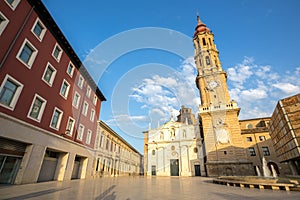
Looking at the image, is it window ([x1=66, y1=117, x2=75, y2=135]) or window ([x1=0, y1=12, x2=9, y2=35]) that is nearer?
window ([x1=0, y1=12, x2=9, y2=35])

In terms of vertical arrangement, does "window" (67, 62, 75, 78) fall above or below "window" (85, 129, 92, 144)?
above

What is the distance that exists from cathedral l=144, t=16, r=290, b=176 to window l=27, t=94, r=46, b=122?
83.0 ft

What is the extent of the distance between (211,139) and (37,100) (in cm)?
2654

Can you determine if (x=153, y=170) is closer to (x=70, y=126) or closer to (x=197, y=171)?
(x=197, y=171)

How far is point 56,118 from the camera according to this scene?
13.1m

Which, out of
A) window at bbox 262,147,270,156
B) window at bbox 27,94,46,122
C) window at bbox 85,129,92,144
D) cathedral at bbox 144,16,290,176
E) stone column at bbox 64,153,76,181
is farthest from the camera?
window at bbox 262,147,270,156

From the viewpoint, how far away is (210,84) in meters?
32.2

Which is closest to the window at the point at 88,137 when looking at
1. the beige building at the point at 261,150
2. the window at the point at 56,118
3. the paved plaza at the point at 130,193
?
the window at the point at 56,118

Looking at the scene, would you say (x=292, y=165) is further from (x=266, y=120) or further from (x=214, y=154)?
(x=266, y=120)

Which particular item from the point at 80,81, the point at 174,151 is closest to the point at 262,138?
the point at 174,151

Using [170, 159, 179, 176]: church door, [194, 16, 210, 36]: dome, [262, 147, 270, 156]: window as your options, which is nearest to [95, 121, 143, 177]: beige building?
[170, 159, 179, 176]: church door

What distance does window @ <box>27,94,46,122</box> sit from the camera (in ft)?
33.9

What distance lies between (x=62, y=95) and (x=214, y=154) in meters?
25.0

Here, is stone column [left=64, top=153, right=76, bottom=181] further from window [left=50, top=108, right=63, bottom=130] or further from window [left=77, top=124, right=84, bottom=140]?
window [left=50, top=108, right=63, bottom=130]
